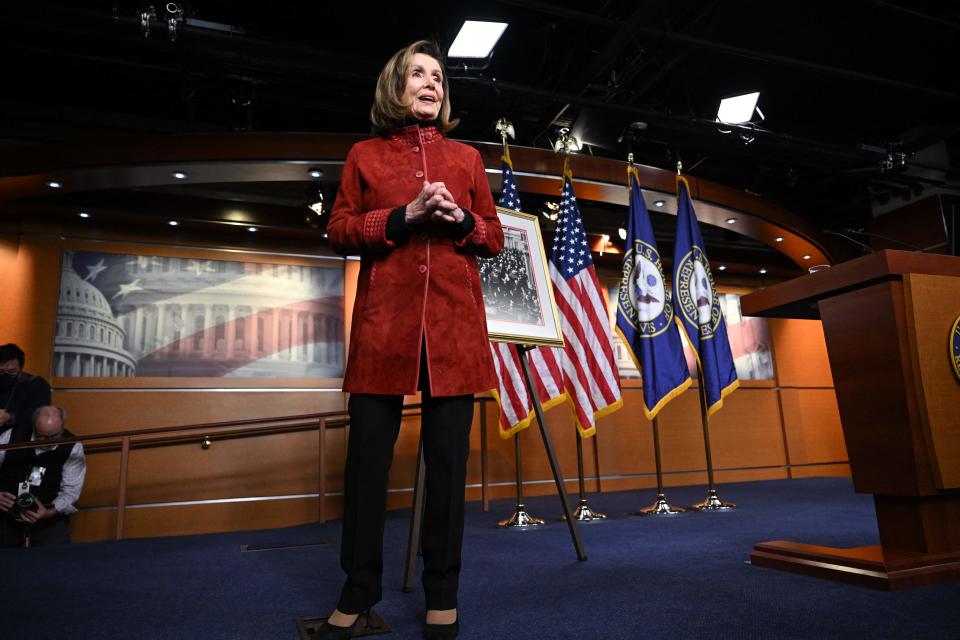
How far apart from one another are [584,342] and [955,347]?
81.8 inches

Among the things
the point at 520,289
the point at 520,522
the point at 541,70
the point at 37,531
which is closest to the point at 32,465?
the point at 37,531

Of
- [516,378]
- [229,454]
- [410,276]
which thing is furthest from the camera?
[229,454]

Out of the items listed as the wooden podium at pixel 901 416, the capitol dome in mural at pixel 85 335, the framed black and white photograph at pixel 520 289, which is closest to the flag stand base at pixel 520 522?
the framed black and white photograph at pixel 520 289

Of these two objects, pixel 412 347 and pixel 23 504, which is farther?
pixel 23 504

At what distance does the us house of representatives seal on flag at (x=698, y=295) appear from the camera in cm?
420

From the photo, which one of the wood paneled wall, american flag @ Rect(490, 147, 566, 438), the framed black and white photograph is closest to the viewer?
the framed black and white photograph

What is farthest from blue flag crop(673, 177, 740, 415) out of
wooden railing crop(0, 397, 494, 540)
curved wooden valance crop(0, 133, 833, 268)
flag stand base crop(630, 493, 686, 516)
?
wooden railing crop(0, 397, 494, 540)

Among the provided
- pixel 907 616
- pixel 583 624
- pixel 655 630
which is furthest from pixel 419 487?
pixel 907 616

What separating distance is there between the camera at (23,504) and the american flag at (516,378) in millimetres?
3177

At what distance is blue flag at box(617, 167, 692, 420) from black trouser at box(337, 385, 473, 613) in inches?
107

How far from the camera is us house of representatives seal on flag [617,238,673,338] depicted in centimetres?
403

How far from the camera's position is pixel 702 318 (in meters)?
4.20

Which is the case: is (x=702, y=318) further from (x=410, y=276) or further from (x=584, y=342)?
(x=410, y=276)

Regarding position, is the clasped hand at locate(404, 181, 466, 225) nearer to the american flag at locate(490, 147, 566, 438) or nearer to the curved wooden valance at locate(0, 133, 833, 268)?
the american flag at locate(490, 147, 566, 438)
